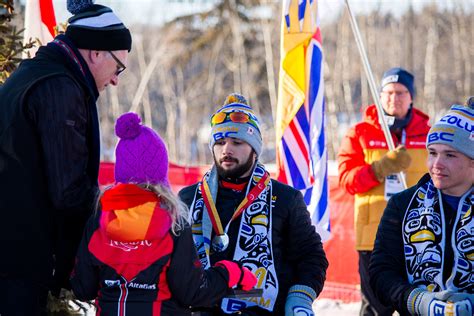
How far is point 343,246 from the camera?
877cm

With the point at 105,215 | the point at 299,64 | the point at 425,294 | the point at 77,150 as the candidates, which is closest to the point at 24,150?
the point at 77,150

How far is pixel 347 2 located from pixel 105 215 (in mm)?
3463

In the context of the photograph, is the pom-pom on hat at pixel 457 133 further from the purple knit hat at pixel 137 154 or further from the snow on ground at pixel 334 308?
the snow on ground at pixel 334 308

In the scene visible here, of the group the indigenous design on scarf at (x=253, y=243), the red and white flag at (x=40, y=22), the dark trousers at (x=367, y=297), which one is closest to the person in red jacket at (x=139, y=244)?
the indigenous design on scarf at (x=253, y=243)

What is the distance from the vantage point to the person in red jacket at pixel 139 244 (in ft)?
11.2

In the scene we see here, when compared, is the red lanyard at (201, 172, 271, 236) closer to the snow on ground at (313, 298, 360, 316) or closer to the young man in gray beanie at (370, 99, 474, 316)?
the young man in gray beanie at (370, 99, 474, 316)

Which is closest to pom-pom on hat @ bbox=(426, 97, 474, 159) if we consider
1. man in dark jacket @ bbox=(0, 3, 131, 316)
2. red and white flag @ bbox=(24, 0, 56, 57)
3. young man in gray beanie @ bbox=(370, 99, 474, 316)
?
young man in gray beanie @ bbox=(370, 99, 474, 316)

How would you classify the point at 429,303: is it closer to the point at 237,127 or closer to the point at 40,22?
the point at 237,127

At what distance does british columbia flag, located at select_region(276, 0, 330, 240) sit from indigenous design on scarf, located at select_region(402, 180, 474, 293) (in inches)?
84.0

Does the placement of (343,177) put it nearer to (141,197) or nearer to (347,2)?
(347,2)

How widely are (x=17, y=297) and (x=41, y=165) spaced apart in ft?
1.81

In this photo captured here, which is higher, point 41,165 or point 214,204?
point 41,165

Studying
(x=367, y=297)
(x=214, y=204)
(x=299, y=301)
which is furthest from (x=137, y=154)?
(x=367, y=297)

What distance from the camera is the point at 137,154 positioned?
11.5 feet
